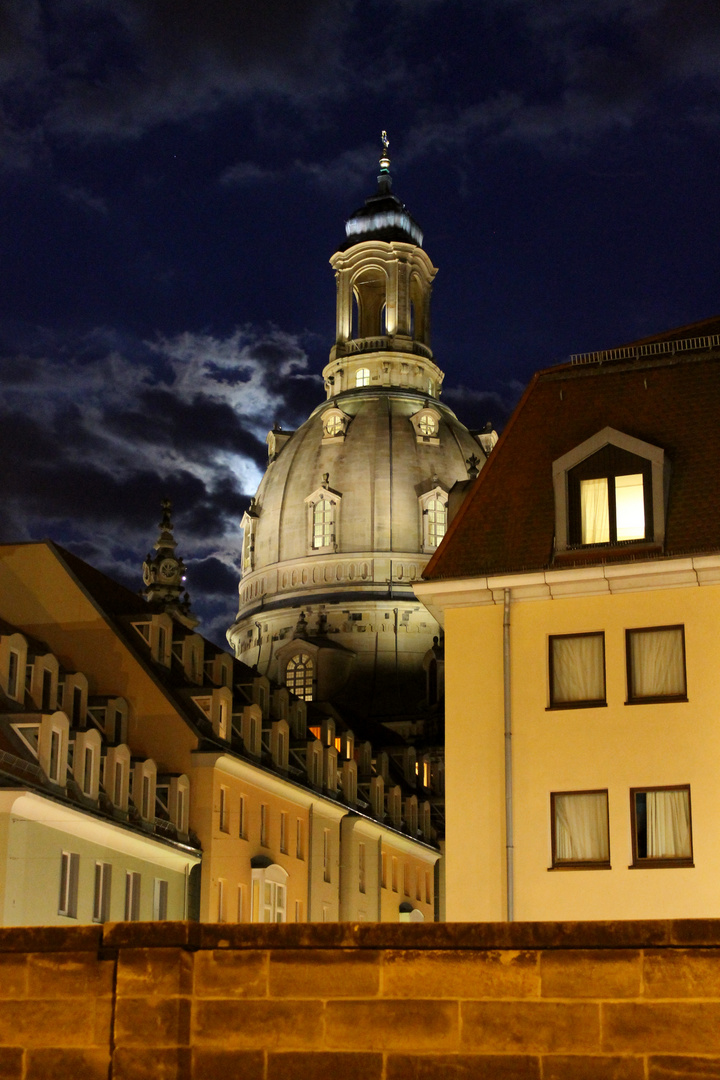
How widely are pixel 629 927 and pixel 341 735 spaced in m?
77.0

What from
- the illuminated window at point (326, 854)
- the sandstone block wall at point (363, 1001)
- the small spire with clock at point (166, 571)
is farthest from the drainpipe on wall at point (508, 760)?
the small spire with clock at point (166, 571)

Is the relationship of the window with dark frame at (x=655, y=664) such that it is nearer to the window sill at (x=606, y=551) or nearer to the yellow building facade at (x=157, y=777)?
the window sill at (x=606, y=551)

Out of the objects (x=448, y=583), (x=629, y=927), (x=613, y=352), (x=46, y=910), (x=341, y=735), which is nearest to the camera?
(x=629, y=927)

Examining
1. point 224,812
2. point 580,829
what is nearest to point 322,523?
point 224,812

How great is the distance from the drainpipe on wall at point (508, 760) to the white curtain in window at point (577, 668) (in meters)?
0.89

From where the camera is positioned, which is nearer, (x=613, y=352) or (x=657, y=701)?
(x=657, y=701)

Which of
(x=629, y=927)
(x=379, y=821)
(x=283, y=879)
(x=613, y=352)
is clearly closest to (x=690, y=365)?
(x=613, y=352)

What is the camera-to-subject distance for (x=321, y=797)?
243 feet

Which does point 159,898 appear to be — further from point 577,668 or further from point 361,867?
point 577,668

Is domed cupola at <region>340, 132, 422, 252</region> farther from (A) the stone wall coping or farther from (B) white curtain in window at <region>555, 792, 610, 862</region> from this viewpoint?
(A) the stone wall coping

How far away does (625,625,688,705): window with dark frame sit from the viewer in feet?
107

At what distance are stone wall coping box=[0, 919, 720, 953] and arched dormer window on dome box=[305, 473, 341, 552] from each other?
117m

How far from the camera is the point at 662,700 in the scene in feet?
106

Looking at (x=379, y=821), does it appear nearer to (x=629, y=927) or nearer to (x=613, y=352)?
(x=613, y=352)
